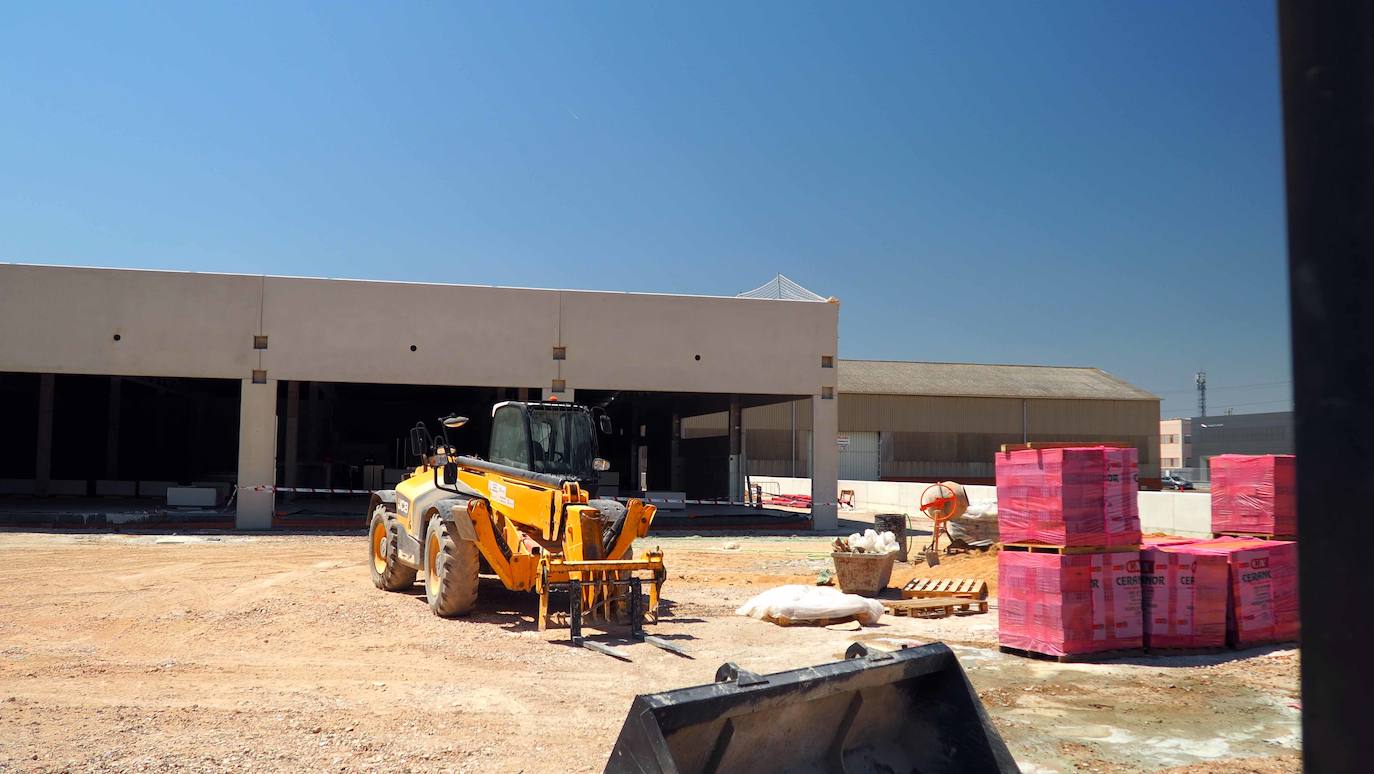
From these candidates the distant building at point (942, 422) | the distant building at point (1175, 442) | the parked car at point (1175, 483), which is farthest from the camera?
the distant building at point (1175, 442)

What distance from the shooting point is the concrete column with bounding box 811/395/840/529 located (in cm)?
2909

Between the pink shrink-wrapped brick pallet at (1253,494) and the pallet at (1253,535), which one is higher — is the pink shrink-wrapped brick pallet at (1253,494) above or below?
above

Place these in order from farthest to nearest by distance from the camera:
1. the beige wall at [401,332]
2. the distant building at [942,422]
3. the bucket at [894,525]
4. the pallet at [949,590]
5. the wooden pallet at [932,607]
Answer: the distant building at [942,422] < the beige wall at [401,332] < the bucket at [894,525] < the pallet at [949,590] < the wooden pallet at [932,607]

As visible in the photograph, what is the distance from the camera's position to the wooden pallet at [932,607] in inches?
507

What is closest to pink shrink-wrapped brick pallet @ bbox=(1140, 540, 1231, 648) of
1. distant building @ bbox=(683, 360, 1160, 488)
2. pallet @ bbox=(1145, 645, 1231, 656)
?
pallet @ bbox=(1145, 645, 1231, 656)

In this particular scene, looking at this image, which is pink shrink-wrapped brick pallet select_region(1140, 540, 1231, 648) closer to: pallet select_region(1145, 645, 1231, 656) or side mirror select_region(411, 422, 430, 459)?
pallet select_region(1145, 645, 1231, 656)

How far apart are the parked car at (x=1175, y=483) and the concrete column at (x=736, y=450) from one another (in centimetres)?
3312

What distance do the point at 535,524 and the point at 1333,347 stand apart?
10472 mm

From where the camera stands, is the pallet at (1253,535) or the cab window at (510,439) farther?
the cab window at (510,439)

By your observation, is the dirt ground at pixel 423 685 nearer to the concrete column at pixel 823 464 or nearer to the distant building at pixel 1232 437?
the concrete column at pixel 823 464

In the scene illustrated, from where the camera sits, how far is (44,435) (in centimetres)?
3397

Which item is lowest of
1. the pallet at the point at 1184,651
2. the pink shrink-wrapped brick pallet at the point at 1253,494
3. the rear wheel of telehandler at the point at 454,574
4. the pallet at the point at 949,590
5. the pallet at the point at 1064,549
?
the pallet at the point at 1184,651

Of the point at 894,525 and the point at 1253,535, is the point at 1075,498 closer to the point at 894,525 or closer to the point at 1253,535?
the point at 1253,535

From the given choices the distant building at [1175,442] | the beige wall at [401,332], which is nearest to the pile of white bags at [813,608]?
the beige wall at [401,332]
